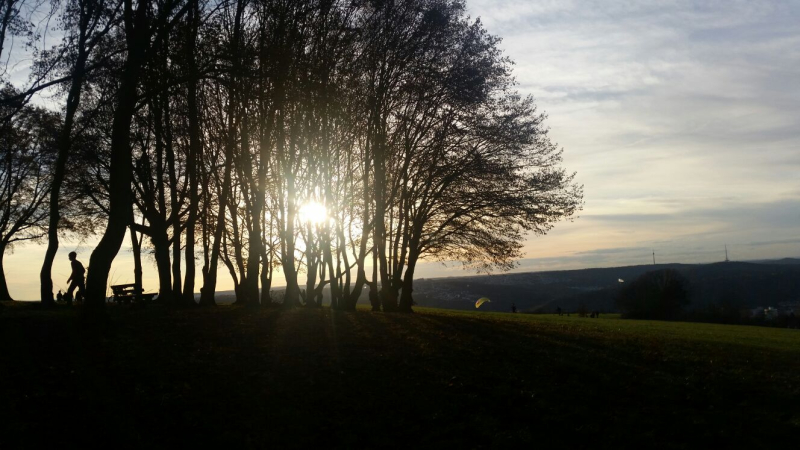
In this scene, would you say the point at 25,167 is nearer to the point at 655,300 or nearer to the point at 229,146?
the point at 229,146

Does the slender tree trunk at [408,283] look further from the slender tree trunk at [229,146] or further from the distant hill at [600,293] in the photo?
the distant hill at [600,293]

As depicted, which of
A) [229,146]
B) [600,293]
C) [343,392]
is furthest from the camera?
[600,293]

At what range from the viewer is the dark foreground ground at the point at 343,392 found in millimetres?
8703

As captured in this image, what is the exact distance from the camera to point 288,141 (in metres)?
22.5

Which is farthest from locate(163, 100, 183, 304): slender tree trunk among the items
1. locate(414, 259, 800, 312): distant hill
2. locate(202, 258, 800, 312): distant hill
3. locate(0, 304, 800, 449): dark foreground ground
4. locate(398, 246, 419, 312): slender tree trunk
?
locate(414, 259, 800, 312): distant hill

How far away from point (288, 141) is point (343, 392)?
13.6 meters

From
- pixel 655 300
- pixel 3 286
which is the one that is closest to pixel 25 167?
pixel 3 286

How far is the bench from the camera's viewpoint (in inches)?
917

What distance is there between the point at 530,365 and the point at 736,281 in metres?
144

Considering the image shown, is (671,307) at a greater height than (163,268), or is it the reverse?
(163,268)

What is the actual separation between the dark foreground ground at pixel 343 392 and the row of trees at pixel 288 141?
3.11m

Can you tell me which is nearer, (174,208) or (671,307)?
(174,208)

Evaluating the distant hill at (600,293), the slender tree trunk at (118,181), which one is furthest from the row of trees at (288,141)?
the distant hill at (600,293)

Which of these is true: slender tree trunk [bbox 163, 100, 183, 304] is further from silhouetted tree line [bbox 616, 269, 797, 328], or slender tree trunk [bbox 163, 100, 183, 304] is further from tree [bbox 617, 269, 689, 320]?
tree [bbox 617, 269, 689, 320]
